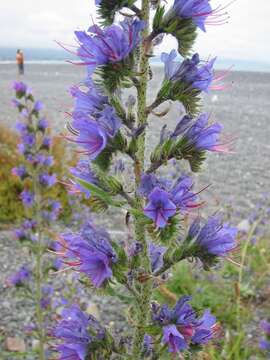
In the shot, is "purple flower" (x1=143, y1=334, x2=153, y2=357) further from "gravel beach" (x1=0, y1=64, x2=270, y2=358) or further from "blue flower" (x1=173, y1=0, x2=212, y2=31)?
"blue flower" (x1=173, y1=0, x2=212, y2=31)

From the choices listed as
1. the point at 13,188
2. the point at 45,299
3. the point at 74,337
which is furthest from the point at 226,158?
the point at 74,337

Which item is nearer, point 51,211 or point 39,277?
point 39,277

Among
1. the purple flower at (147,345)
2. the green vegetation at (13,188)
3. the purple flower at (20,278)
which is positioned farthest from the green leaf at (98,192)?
the green vegetation at (13,188)

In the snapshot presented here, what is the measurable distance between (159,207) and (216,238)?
30 cm

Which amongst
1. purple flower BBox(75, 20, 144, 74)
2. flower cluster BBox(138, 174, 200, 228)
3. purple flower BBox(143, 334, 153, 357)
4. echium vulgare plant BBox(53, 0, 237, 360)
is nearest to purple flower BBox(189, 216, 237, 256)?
echium vulgare plant BBox(53, 0, 237, 360)

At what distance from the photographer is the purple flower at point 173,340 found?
174 centimetres

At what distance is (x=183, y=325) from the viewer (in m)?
1.79

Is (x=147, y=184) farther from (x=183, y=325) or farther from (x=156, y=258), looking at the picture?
(x=183, y=325)

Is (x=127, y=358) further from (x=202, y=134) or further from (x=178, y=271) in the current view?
(x=178, y=271)

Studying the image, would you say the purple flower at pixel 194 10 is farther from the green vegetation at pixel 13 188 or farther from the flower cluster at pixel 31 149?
the green vegetation at pixel 13 188

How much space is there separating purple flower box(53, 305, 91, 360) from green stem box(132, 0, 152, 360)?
187 mm

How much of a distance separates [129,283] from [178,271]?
10.9 ft

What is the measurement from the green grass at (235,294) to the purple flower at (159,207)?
222cm

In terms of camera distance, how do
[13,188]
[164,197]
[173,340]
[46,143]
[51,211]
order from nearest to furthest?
1. [164,197]
2. [173,340]
3. [46,143]
4. [51,211]
5. [13,188]
